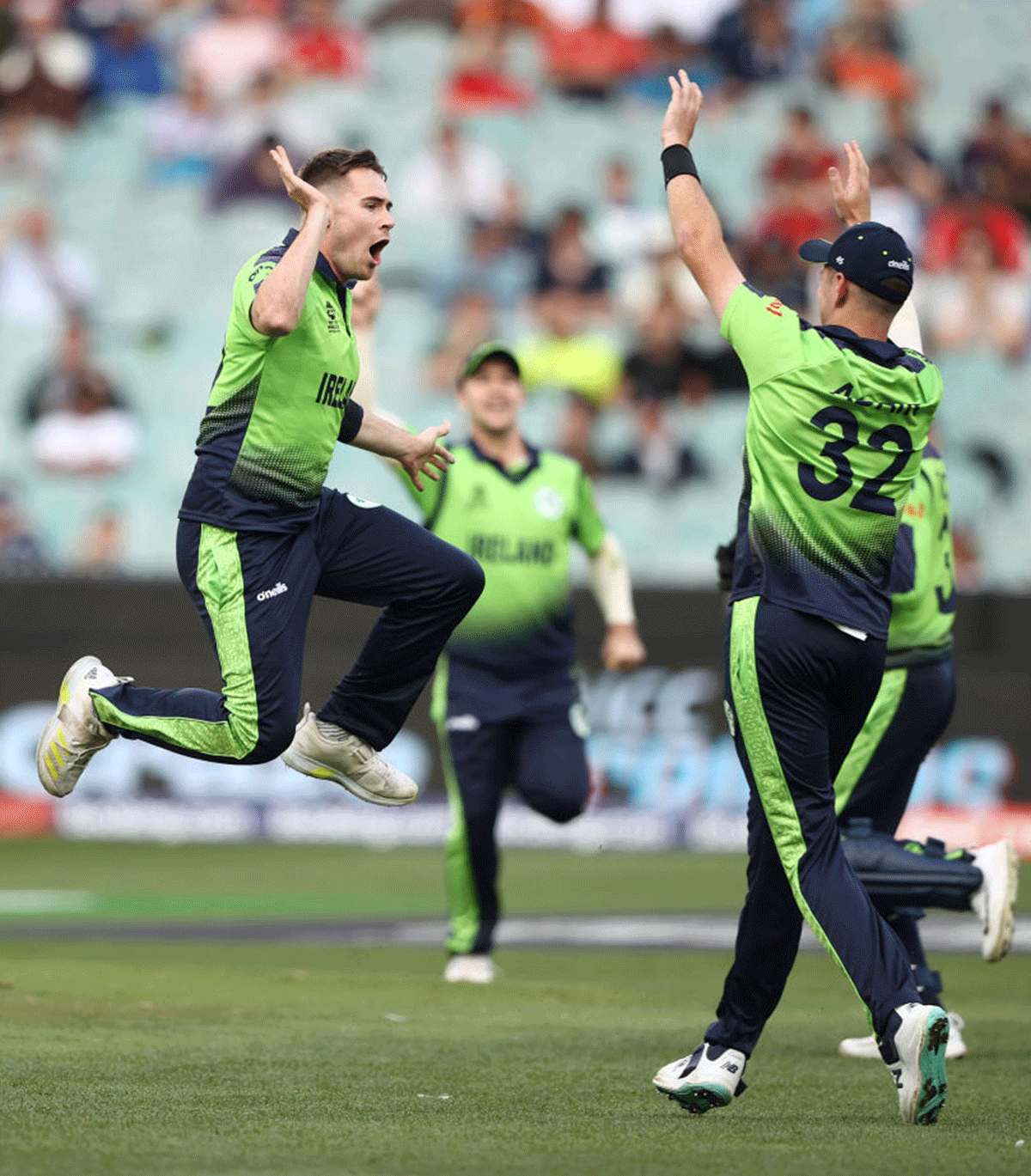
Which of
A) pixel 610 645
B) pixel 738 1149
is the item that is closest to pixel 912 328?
pixel 738 1149

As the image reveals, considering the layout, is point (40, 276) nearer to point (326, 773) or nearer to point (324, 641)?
point (324, 641)

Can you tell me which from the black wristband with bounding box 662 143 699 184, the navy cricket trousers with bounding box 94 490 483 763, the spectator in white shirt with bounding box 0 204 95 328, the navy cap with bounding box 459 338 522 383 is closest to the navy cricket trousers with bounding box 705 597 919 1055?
the black wristband with bounding box 662 143 699 184

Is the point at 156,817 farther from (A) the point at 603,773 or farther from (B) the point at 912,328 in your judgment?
(B) the point at 912,328

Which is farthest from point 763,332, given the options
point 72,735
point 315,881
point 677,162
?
point 315,881

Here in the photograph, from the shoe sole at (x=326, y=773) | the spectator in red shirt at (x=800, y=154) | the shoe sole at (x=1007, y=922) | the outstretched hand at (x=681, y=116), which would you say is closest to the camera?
the outstretched hand at (x=681, y=116)

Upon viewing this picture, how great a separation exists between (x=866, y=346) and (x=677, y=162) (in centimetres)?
76

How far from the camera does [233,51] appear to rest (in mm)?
20469

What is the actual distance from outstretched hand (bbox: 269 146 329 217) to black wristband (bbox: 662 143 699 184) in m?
1.07

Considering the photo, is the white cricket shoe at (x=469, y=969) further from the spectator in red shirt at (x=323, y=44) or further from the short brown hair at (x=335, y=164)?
the spectator in red shirt at (x=323, y=44)

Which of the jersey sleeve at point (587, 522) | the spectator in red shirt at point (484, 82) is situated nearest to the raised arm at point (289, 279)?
the jersey sleeve at point (587, 522)

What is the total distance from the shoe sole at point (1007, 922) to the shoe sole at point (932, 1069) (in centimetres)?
141

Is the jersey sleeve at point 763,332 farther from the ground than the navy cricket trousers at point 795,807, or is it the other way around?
the jersey sleeve at point 763,332

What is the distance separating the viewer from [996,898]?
6.60 metres

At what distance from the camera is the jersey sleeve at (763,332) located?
17.0 feet
